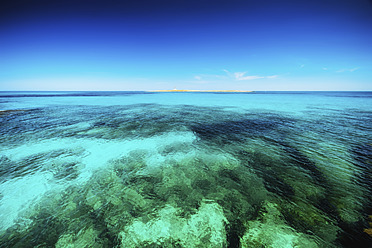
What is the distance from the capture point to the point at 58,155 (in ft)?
31.0

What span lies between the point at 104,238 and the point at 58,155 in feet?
26.9

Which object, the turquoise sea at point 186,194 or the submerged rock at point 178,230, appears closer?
the submerged rock at point 178,230

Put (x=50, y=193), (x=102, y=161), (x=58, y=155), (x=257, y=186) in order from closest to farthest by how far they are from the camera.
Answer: (x=50, y=193)
(x=257, y=186)
(x=102, y=161)
(x=58, y=155)

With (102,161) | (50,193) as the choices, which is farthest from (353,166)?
(50,193)

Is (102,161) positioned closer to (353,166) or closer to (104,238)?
(104,238)

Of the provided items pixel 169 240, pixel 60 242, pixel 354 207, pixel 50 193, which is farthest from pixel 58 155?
pixel 354 207

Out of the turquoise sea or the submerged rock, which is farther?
the turquoise sea

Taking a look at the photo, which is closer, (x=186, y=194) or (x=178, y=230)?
(x=178, y=230)

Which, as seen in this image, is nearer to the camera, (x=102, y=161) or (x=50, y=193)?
(x=50, y=193)

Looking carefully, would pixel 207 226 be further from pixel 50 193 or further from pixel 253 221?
pixel 50 193

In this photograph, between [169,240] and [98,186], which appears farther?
[98,186]

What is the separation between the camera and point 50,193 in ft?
20.1

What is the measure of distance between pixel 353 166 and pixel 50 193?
1571 centimetres

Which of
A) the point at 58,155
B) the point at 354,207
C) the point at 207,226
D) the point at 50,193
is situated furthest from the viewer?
the point at 58,155
